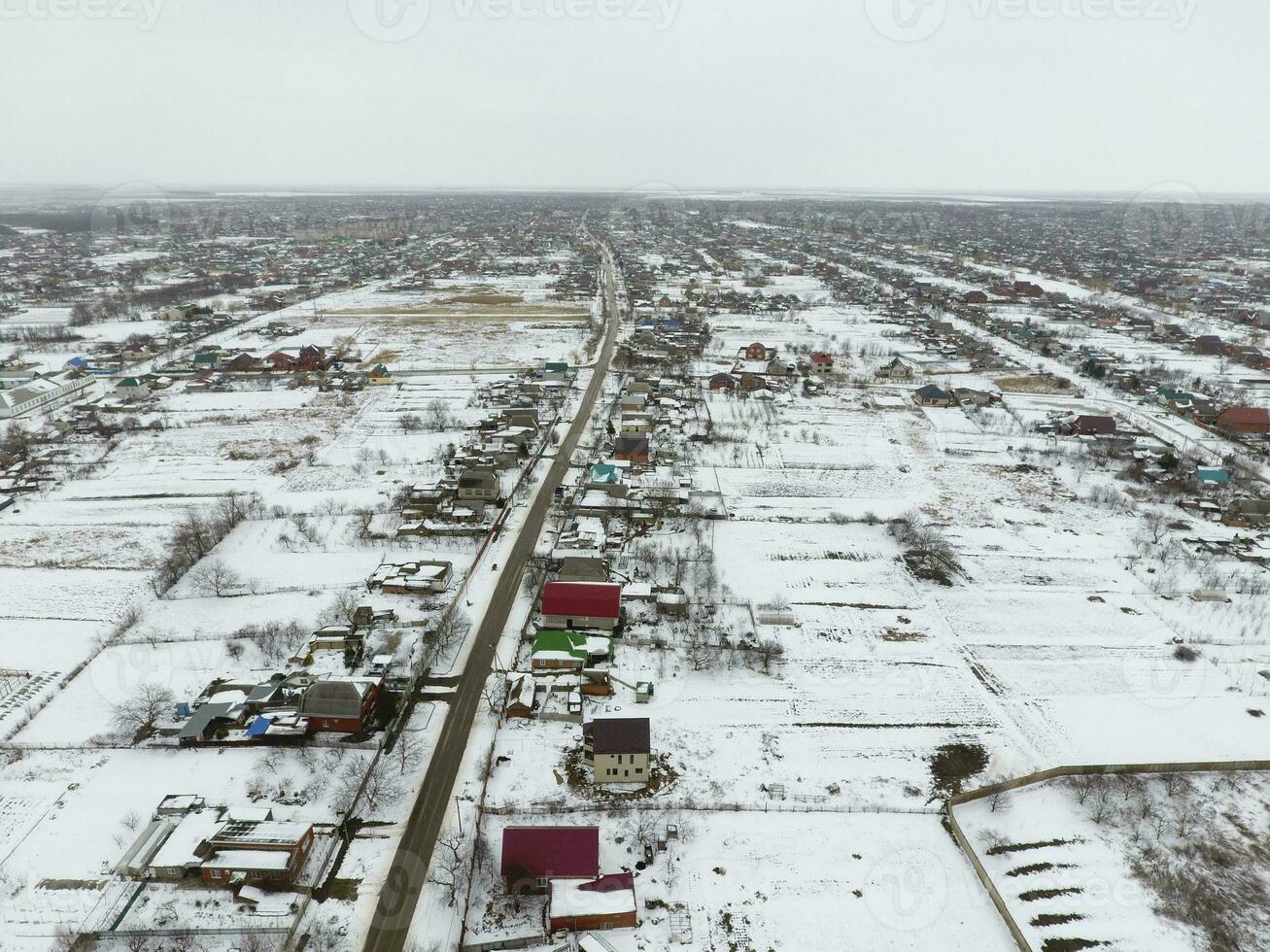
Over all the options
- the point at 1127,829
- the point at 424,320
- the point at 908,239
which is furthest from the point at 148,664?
Result: the point at 908,239

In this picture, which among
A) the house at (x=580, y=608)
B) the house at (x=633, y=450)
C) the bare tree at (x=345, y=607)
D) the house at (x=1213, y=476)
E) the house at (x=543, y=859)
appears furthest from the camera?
→ the house at (x=633, y=450)

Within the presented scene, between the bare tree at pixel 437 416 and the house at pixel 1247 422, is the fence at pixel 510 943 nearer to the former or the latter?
the bare tree at pixel 437 416

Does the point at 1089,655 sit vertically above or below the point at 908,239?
below

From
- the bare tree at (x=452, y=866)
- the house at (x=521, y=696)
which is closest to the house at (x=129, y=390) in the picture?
the house at (x=521, y=696)

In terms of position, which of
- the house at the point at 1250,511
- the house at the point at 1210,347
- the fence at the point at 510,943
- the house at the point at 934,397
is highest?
the house at the point at 1210,347

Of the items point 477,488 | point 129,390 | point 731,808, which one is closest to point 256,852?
point 731,808

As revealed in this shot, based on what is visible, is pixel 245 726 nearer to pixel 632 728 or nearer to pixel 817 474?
pixel 632 728
